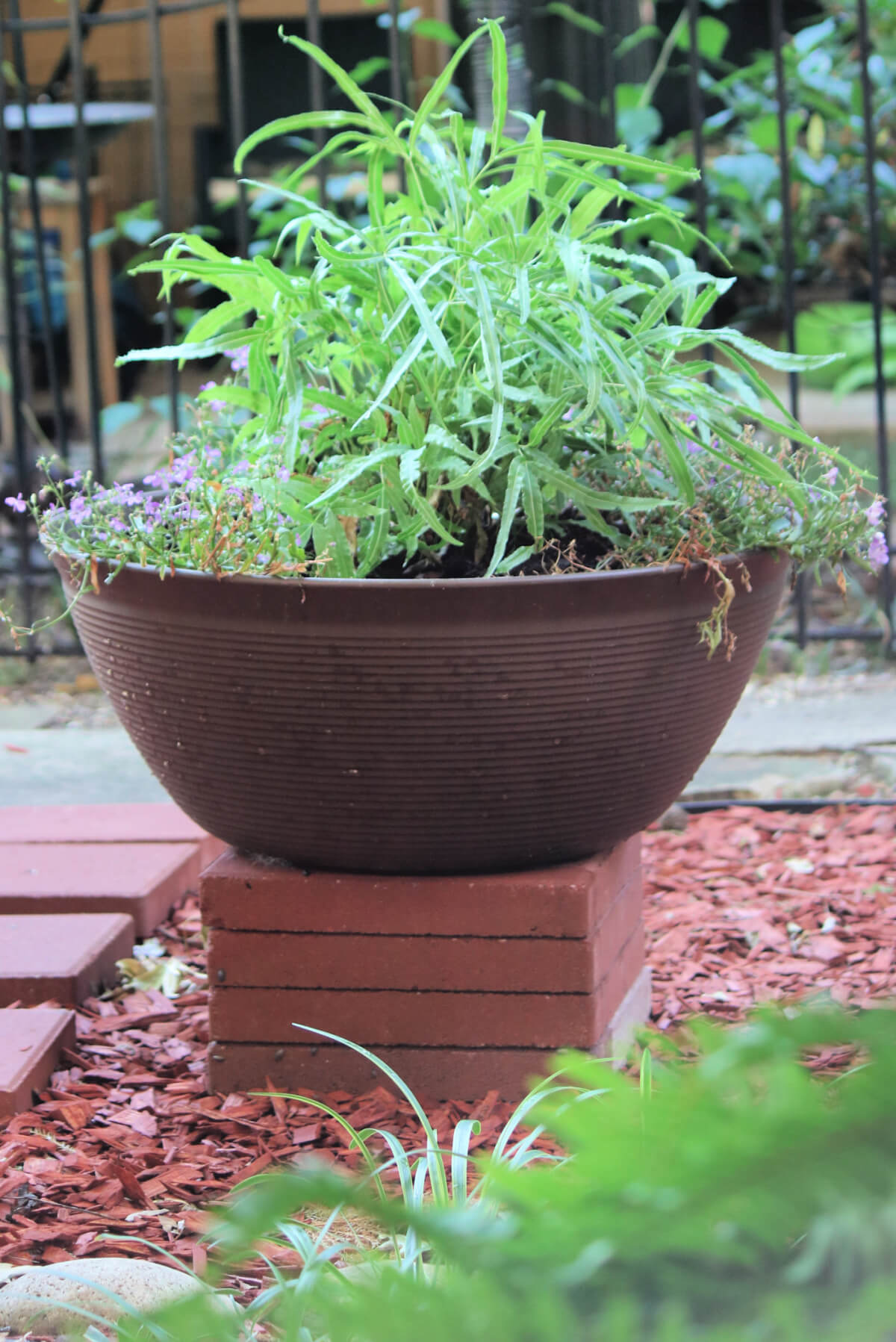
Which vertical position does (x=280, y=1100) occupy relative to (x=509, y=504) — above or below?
below

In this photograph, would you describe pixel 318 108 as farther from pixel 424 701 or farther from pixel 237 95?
pixel 424 701

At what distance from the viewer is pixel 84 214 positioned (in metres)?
2.84

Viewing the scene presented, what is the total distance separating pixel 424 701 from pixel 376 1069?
422 millimetres

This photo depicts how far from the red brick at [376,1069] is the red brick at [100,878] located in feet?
1.49

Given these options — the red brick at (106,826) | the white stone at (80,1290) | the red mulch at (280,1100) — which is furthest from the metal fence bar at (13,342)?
the white stone at (80,1290)

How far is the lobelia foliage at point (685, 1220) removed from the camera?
0.17m

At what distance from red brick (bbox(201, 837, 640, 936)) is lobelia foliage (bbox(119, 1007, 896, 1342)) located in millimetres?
1116

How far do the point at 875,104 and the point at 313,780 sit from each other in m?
3.48

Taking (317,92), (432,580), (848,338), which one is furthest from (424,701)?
(848,338)

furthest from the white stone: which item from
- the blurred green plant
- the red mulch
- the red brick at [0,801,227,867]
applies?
the blurred green plant

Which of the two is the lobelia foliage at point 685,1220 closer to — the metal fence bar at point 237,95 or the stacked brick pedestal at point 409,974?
the stacked brick pedestal at point 409,974

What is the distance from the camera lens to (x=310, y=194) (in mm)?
3779

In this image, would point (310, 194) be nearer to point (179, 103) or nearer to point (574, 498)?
point (574, 498)

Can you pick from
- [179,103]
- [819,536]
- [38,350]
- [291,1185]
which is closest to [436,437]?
[819,536]
